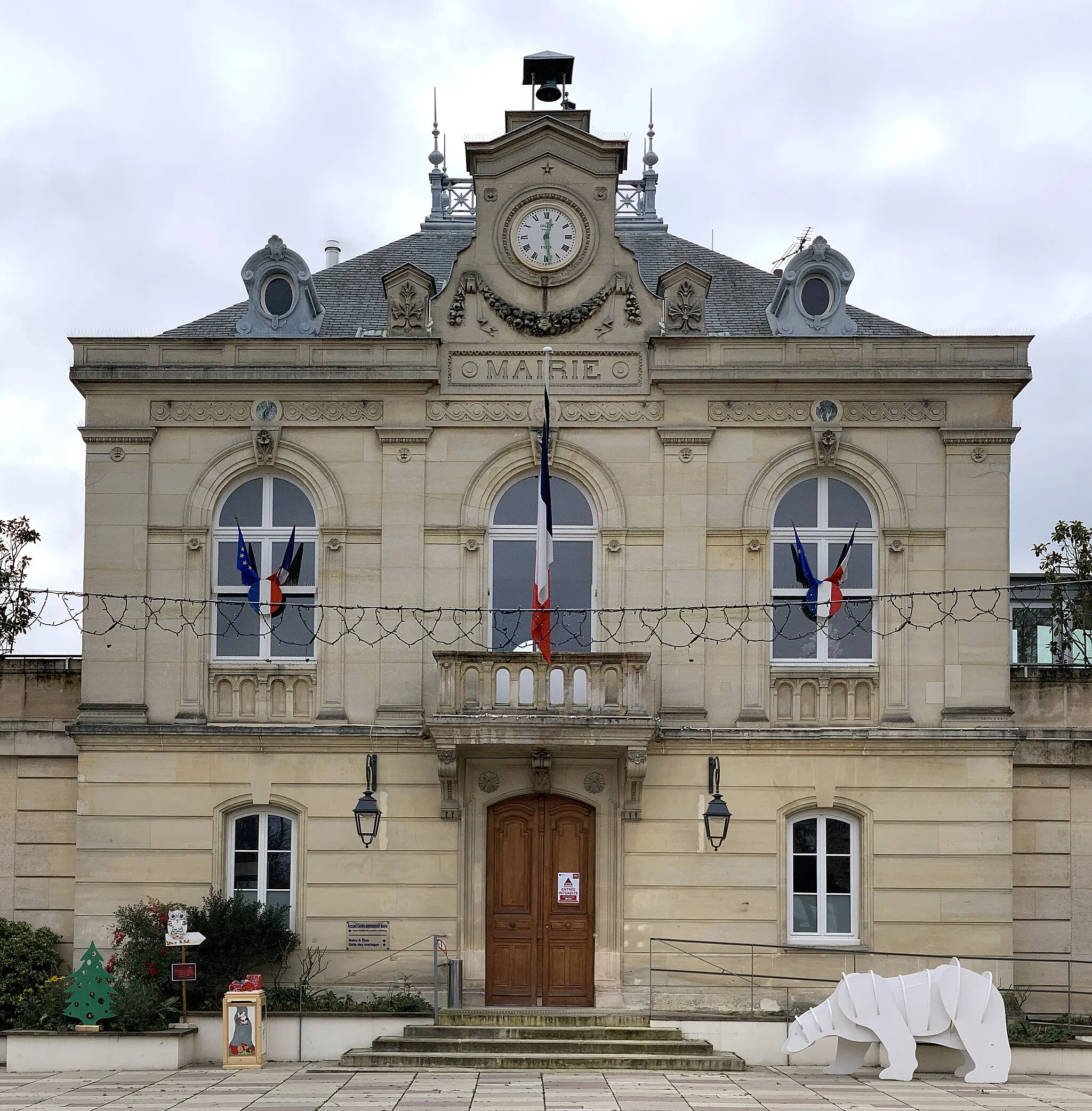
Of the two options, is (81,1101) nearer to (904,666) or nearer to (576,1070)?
(576,1070)

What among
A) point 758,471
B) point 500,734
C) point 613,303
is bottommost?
point 500,734

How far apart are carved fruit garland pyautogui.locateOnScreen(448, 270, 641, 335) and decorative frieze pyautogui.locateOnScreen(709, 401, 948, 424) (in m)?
1.85

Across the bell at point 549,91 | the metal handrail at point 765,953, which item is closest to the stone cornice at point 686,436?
the metal handrail at point 765,953

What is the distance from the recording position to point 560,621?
24.1m

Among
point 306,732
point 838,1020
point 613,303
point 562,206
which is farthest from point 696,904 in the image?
point 562,206

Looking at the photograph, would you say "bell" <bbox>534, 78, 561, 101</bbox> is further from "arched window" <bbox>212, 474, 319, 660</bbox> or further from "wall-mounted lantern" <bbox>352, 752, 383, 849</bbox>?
"wall-mounted lantern" <bbox>352, 752, 383, 849</bbox>

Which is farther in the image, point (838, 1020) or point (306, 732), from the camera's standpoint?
point (306, 732)

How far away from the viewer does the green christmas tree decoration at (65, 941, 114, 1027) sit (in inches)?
827

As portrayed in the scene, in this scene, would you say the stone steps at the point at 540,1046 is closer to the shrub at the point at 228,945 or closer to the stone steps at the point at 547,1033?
the stone steps at the point at 547,1033

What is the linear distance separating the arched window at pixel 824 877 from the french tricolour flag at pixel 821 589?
9.27 feet

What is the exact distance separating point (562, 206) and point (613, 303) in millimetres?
1649

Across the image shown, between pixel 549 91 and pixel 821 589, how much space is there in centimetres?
1023

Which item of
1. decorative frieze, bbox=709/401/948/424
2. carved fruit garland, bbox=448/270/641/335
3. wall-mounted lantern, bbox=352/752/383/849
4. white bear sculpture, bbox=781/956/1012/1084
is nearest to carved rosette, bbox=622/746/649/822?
wall-mounted lantern, bbox=352/752/383/849

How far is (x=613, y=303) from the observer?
24391 mm
